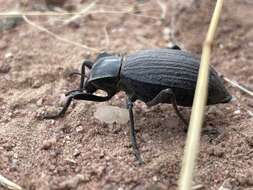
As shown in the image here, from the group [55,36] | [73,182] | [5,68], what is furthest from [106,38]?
[73,182]

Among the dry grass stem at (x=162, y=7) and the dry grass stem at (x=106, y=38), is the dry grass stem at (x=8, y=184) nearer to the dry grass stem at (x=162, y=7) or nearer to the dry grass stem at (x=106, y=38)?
the dry grass stem at (x=106, y=38)

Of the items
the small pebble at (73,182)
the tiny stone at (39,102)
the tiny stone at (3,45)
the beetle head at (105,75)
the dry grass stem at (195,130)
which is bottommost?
the small pebble at (73,182)

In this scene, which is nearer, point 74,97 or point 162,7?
point 74,97

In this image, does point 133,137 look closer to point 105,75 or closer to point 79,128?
point 79,128

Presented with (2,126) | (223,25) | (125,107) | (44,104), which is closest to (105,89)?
(125,107)

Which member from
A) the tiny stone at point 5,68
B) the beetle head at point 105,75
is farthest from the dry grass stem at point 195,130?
the tiny stone at point 5,68

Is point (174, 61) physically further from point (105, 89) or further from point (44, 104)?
point (44, 104)
